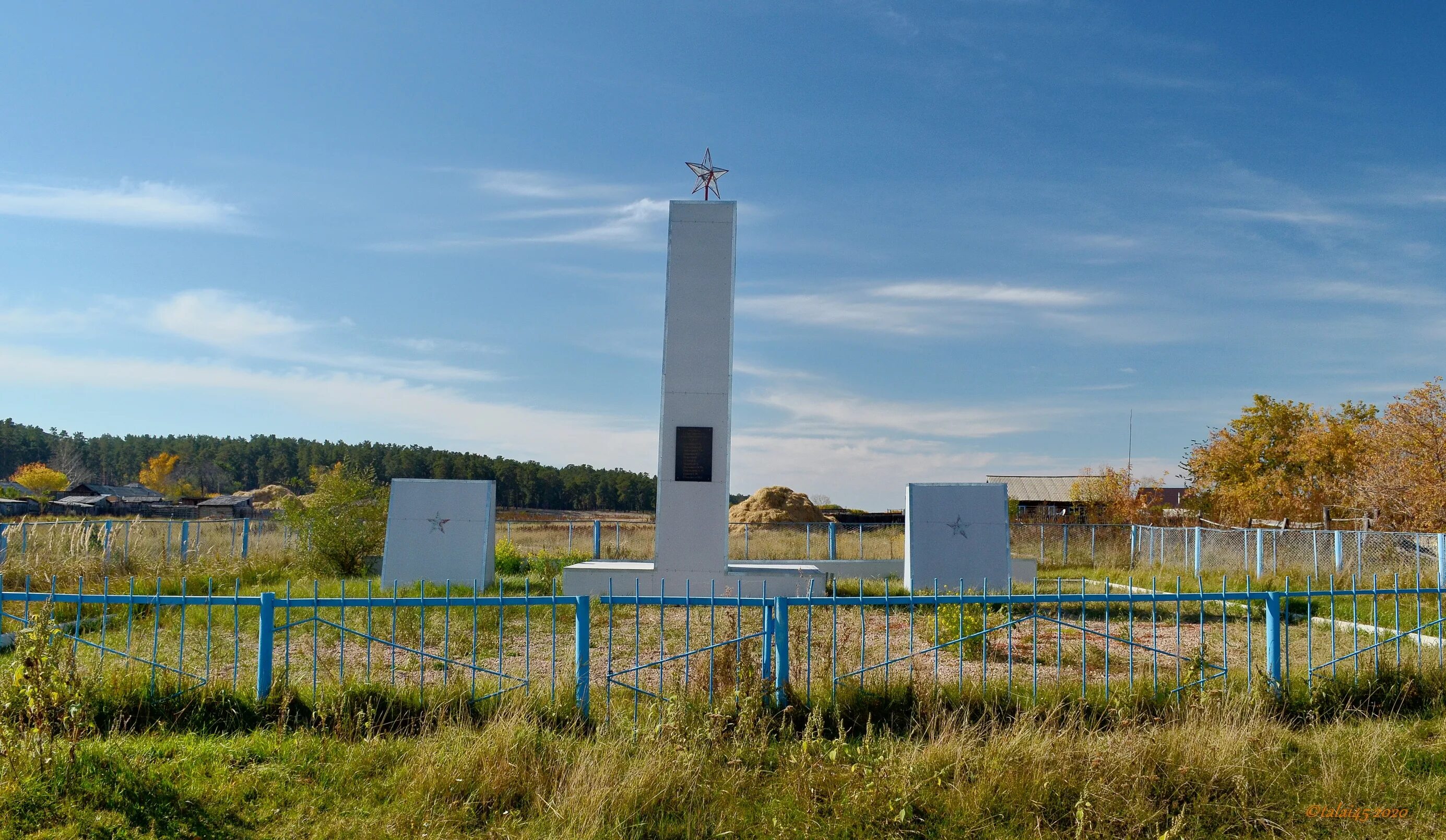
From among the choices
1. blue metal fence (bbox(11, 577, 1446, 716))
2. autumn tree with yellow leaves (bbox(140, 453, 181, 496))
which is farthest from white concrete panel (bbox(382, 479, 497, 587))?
autumn tree with yellow leaves (bbox(140, 453, 181, 496))

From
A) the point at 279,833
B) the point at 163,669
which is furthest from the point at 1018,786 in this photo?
the point at 163,669

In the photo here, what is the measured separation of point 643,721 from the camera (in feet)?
20.9

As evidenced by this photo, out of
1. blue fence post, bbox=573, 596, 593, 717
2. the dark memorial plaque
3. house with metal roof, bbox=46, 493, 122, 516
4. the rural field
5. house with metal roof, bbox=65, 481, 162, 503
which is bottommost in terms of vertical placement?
house with metal roof, bbox=46, 493, 122, 516

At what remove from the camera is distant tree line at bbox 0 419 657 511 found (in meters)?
72.9

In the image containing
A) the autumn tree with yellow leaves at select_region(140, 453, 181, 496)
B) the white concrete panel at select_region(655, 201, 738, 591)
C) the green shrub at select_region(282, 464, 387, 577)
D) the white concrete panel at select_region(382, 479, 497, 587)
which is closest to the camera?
the white concrete panel at select_region(655, 201, 738, 591)

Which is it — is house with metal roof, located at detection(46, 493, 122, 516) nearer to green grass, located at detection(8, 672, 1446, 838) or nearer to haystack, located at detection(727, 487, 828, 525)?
haystack, located at detection(727, 487, 828, 525)

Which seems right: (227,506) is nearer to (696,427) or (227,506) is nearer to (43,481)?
(43,481)

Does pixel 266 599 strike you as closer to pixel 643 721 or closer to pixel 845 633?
pixel 643 721

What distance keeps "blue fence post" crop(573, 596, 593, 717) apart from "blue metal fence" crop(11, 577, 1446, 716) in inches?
0.7

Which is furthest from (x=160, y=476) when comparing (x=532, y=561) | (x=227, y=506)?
(x=532, y=561)

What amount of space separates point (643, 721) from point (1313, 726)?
189 inches

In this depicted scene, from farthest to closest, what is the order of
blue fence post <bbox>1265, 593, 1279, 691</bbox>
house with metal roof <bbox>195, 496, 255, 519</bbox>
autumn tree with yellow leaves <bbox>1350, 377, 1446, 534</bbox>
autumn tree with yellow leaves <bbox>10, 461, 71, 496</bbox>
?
1. autumn tree with yellow leaves <bbox>10, 461, 71, 496</bbox>
2. house with metal roof <bbox>195, 496, 255, 519</bbox>
3. autumn tree with yellow leaves <bbox>1350, 377, 1446, 534</bbox>
4. blue fence post <bbox>1265, 593, 1279, 691</bbox>

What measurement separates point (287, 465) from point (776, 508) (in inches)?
2540

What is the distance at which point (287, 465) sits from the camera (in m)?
88.4
